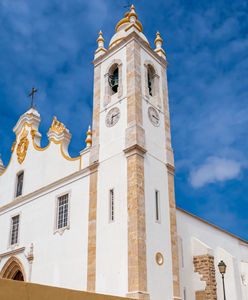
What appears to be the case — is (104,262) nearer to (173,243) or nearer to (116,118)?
(173,243)

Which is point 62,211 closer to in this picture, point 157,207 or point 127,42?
point 157,207

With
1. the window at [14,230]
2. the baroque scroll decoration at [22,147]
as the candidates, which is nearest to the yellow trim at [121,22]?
the baroque scroll decoration at [22,147]

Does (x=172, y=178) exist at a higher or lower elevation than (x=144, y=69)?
lower

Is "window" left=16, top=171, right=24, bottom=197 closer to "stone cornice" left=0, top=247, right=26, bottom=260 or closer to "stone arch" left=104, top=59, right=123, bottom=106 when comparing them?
"stone cornice" left=0, top=247, right=26, bottom=260

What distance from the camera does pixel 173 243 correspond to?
1580 cm

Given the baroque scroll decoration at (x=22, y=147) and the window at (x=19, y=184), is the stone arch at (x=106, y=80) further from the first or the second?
the window at (x=19, y=184)

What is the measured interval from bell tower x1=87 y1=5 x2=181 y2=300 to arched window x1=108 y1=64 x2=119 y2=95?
5cm

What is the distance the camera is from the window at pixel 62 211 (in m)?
17.1

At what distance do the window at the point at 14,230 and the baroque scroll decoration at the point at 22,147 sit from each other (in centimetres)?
285

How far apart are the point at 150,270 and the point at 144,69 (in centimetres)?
854

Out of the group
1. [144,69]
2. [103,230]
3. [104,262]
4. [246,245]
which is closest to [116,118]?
[144,69]

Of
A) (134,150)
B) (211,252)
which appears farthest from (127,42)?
(211,252)

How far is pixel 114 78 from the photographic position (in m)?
18.9

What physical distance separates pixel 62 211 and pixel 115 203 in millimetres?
3084
